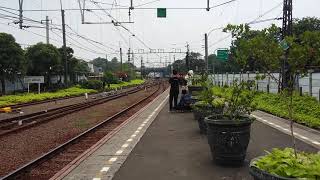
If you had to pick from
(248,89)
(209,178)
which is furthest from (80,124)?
(209,178)

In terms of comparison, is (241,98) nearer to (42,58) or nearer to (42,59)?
(42,58)

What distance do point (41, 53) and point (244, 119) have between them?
54.2 metres

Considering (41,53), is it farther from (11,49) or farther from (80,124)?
(80,124)

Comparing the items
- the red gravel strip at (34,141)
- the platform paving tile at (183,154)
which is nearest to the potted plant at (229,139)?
the platform paving tile at (183,154)

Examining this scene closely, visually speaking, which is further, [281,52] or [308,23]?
[308,23]

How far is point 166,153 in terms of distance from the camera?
433 inches

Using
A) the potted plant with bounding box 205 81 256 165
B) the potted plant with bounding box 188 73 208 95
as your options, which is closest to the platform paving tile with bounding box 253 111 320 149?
the potted plant with bounding box 188 73 208 95

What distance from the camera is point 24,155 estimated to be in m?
12.7

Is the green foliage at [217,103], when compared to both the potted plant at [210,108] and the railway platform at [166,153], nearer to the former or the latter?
the potted plant at [210,108]

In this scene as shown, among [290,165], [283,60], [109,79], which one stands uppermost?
[283,60]

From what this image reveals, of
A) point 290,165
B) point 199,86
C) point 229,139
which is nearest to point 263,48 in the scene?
point 229,139

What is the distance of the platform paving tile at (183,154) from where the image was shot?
8562 mm

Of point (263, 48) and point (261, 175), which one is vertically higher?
point (263, 48)

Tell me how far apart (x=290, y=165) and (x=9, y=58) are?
49.9 metres
